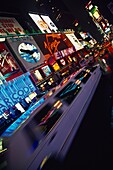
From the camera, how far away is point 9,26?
449 centimetres

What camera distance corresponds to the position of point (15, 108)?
2.94 metres

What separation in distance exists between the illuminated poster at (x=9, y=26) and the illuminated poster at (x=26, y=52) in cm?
32

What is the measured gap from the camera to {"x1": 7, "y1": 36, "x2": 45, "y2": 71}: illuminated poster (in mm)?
4047

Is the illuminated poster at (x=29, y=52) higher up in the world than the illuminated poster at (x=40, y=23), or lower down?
lower down

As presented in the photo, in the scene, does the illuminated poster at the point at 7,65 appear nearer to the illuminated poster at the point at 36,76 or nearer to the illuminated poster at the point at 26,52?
the illuminated poster at the point at 26,52

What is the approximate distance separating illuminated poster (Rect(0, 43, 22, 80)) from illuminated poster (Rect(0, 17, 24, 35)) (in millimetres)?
504

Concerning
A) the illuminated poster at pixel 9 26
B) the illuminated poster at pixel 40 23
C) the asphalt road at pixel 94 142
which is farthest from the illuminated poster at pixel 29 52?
the asphalt road at pixel 94 142

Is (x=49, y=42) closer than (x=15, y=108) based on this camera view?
No

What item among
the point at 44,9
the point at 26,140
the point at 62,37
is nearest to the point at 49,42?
the point at 62,37

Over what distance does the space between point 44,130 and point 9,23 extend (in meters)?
3.73

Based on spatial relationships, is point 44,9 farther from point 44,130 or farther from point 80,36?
point 44,130

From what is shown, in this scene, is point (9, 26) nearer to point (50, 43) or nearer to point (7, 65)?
point (7, 65)

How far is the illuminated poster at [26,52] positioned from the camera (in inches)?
159

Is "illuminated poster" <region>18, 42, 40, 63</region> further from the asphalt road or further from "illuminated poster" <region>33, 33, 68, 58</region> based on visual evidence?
the asphalt road
